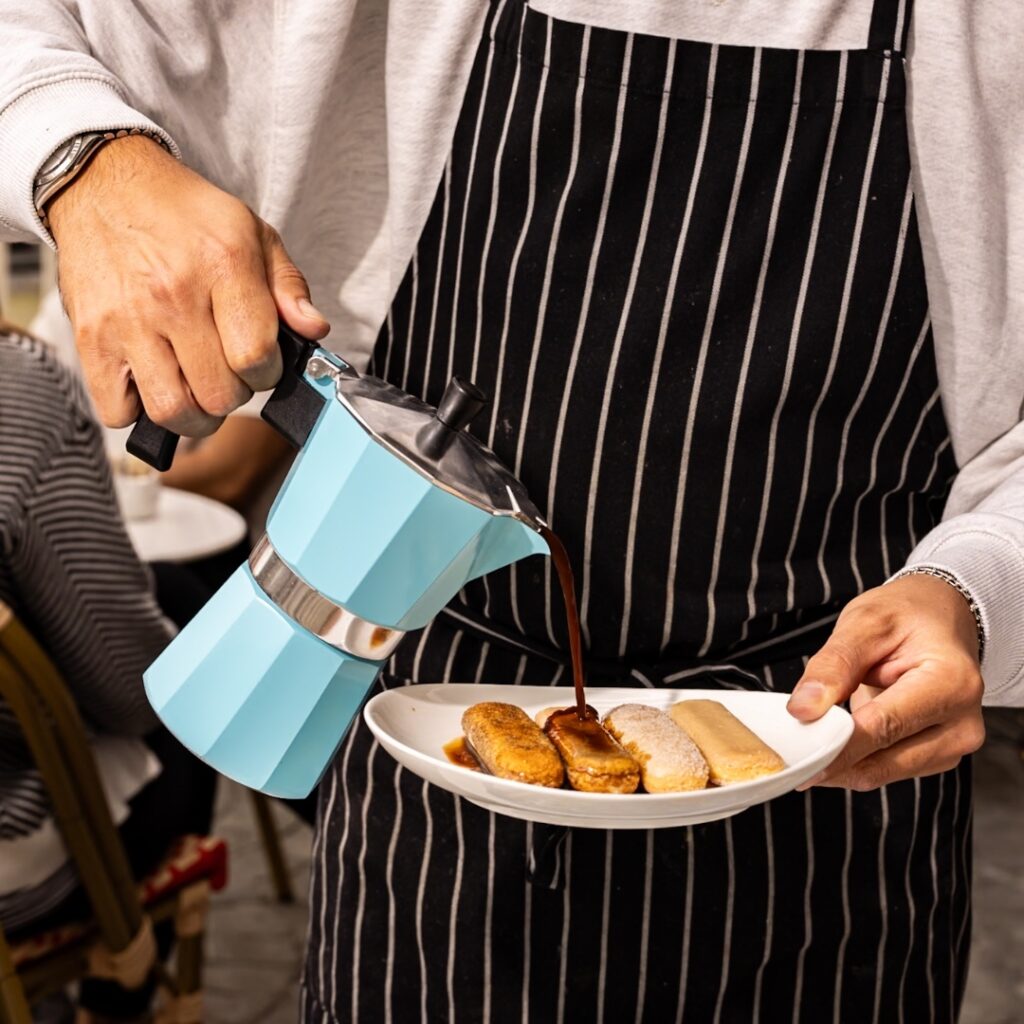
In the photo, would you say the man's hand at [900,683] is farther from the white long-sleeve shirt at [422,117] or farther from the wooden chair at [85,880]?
the wooden chair at [85,880]

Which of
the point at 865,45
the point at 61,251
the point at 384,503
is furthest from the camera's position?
the point at 865,45

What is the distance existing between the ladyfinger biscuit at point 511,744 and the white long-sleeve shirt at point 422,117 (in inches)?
12.6

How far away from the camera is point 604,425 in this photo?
1063 millimetres

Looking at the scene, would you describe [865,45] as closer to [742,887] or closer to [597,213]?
[597,213]

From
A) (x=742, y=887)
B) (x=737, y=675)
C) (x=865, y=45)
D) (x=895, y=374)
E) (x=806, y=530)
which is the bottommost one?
(x=742, y=887)

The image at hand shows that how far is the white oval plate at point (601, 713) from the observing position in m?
0.83

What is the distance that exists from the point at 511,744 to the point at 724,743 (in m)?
0.15

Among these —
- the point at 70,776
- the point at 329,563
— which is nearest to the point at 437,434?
the point at 329,563

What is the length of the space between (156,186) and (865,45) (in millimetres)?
534

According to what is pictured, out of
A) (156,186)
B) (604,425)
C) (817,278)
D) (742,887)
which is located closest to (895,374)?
(817,278)

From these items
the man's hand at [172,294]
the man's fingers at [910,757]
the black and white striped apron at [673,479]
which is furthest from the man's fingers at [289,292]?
the man's fingers at [910,757]

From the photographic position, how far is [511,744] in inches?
38.0

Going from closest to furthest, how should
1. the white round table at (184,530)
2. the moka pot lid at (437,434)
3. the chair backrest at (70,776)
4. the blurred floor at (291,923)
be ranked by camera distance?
1. the moka pot lid at (437,434)
2. the chair backrest at (70,776)
3. the white round table at (184,530)
4. the blurred floor at (291,923)

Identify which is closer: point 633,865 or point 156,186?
point 156,186
